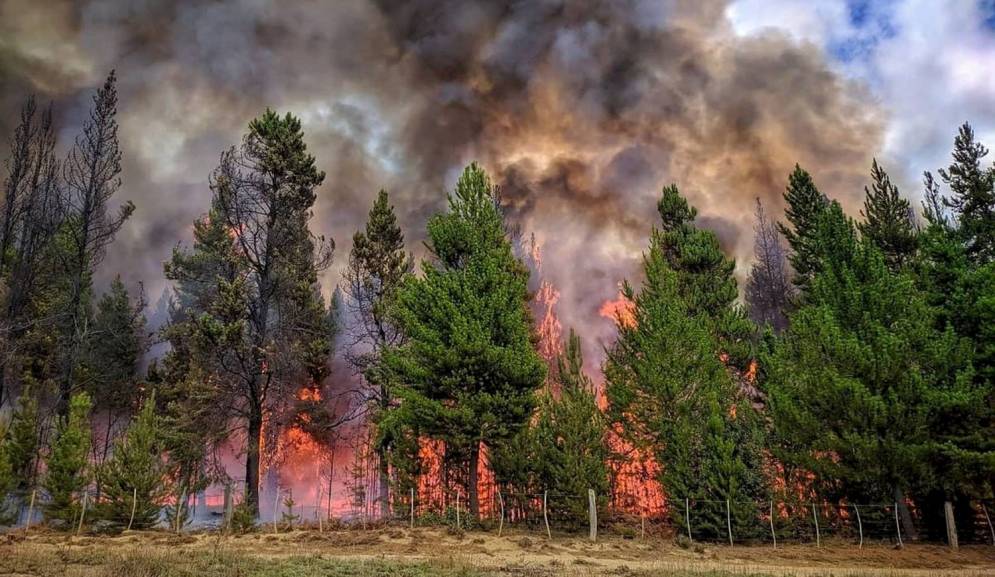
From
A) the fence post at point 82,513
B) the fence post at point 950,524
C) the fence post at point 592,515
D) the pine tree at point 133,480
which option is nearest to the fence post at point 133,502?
the pine tree at point 133,480

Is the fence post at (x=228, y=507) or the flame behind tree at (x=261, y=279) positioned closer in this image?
the fence post at (x=228, y=507)

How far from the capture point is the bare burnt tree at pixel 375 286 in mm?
31578

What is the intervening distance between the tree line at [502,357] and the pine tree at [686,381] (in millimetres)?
124

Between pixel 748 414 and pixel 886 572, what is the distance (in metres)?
10.3

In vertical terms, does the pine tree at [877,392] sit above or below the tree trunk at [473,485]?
above

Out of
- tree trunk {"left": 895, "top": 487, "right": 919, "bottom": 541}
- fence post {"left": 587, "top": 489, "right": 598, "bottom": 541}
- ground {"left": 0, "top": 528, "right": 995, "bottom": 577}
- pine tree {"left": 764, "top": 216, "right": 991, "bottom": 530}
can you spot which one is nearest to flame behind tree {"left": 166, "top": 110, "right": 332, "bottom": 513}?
ground {"left": 0, "top": 528, "right": 995, "bottom": 577}

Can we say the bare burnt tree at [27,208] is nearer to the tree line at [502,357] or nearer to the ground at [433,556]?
the tree line at [502,357]

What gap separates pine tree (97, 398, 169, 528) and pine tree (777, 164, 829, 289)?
35.4 metres

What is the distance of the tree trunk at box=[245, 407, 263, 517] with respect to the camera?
85.4 ft

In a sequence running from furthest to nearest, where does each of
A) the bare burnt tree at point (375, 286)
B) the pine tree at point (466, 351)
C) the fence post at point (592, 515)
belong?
the bare burnt tree at point (375, 286), the pine tree at point (466, 351), the fence post at point (592, 515)

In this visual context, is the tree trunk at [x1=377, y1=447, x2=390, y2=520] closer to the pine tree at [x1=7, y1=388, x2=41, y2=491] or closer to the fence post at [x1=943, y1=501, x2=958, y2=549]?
the pine tree at [x1=7, y1=388, x2=41, y2=491]

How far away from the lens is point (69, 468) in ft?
70.0

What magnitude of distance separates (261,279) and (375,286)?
19.9ft

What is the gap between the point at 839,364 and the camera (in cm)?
2353
